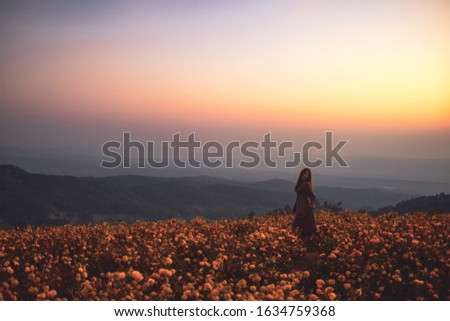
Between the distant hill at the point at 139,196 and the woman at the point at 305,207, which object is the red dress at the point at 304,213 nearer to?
the woman at the point at 305,207

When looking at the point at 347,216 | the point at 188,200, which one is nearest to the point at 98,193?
the point at 188,200

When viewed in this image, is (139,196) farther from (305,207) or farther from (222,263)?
(222,263)

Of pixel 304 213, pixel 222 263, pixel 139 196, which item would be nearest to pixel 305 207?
pixel 304 213

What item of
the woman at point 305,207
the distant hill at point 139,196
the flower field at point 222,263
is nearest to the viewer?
the flower field at point 222,263

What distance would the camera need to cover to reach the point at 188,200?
154000 mm

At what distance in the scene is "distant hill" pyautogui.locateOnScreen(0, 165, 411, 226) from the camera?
11444 centimetres

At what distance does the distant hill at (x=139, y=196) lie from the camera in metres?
114

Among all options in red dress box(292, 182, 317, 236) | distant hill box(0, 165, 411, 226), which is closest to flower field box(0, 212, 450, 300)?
red dress box(292, 182, 317, 236)

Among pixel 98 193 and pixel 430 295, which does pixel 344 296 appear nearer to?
pixel 430 295

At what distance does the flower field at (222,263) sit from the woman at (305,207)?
329 millimetres

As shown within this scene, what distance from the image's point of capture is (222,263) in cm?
794

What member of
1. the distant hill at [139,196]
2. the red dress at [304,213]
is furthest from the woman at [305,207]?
the distant hill at [139,196]

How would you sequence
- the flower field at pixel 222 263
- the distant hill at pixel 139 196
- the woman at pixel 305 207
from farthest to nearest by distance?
1. the distant hill at pixel 139 196
2. the woman at pixel 305 207
3. the flower field at pixel 222 263
